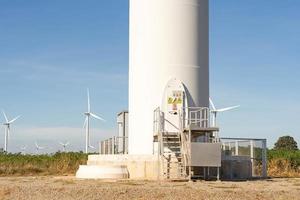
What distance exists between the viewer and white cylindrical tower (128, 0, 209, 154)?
90.1 ft

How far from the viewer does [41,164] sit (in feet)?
135

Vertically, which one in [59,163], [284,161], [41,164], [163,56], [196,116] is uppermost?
[163,56]

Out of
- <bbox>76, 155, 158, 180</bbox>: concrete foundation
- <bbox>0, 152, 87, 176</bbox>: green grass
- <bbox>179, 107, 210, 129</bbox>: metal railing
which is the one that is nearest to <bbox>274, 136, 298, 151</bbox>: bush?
<bbox>0, 152, 87, 176</bbox>: green grass

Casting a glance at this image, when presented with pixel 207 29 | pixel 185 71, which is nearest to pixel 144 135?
pixel 185 71

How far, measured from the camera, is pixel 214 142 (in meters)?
25.8

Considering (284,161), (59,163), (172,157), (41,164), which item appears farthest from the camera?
(284,161)

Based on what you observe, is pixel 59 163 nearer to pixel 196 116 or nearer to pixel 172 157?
pixel 196 116

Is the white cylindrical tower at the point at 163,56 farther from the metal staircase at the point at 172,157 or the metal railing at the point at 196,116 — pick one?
the metal staircase at the point at 172,157

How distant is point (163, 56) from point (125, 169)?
5644 millimetres

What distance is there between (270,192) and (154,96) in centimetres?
1031

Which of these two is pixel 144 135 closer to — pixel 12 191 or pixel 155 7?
pixel 155 7

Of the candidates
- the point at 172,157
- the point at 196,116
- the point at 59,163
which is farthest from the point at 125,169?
the point at 59,163

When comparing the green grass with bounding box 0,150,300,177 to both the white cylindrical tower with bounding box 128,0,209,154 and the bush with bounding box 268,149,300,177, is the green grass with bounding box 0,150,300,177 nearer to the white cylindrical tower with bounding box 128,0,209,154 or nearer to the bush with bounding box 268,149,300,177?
the bush with bounding box 268,149,300,177

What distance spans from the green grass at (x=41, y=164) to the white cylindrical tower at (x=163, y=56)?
27.1ft
